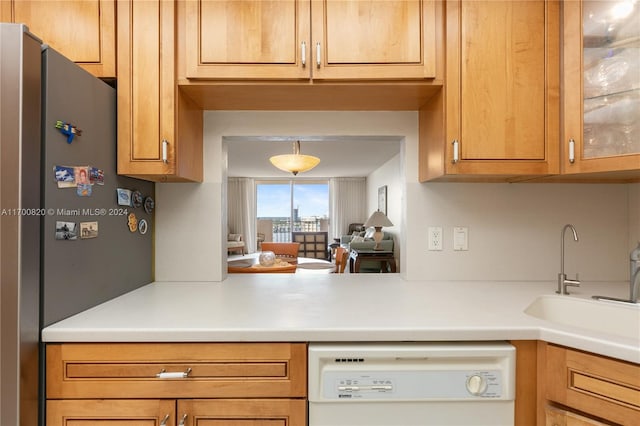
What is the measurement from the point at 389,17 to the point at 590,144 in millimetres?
897

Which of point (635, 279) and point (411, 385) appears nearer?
point (411, 385)

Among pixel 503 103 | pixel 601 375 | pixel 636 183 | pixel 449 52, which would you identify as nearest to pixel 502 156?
pixel 503 103

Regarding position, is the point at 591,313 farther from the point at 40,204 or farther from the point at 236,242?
the point at 236,242

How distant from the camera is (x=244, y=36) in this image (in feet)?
4.12

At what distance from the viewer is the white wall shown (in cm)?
163

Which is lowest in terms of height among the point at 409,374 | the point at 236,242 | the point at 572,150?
the point at 236,242

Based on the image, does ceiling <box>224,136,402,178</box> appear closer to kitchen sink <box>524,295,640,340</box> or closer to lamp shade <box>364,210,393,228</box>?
lamp shade <box>364,210,393,228</box>

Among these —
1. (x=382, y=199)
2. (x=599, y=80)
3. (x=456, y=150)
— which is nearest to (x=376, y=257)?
(x=382, y=199)

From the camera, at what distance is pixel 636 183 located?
160 centimetres

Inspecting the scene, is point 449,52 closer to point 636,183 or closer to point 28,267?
point 636,183

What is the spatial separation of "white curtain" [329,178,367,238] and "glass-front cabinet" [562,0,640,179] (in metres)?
7.38

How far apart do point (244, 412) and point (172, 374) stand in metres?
0.24

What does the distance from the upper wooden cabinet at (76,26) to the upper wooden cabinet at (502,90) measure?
51.9 inches

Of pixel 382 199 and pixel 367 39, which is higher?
pixel 367 39
